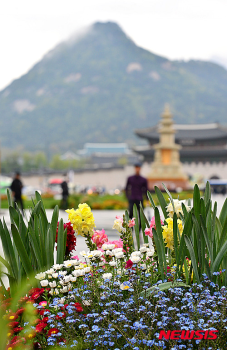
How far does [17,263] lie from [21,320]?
0.60 m

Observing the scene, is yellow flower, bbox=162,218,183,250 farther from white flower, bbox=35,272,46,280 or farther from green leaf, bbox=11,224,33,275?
green leaf, bbox=11,224,33,275

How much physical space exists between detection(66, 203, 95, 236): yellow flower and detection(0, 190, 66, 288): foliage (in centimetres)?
26

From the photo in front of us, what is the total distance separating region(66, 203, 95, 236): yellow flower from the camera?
4258 millimetres

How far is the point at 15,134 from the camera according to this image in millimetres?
199875

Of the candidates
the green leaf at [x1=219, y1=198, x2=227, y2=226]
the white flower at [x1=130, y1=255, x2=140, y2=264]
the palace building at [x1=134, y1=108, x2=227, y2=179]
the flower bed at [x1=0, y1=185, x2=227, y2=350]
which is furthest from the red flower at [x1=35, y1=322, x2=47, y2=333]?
the palace building at [x1=134, y1=108, x2=227, y2=179]

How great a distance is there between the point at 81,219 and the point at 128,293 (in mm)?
1022

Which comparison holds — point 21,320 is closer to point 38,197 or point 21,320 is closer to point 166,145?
point 38,197

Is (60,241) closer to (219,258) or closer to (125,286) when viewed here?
(125,286)

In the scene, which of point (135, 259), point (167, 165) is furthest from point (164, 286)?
point (167, 165)

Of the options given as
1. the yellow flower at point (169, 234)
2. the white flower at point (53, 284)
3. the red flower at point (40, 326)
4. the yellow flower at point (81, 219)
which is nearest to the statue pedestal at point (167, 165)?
the yellow flower at point (81, 219)

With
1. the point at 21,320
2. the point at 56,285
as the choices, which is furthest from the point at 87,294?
the point at 21,320

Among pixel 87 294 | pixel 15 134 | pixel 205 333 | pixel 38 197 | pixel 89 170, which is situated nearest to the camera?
pixel 205 333

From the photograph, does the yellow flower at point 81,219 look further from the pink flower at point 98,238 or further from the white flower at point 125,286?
the white flower at point 125,286

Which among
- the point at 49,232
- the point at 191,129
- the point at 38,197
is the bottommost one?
the point at 49,232
